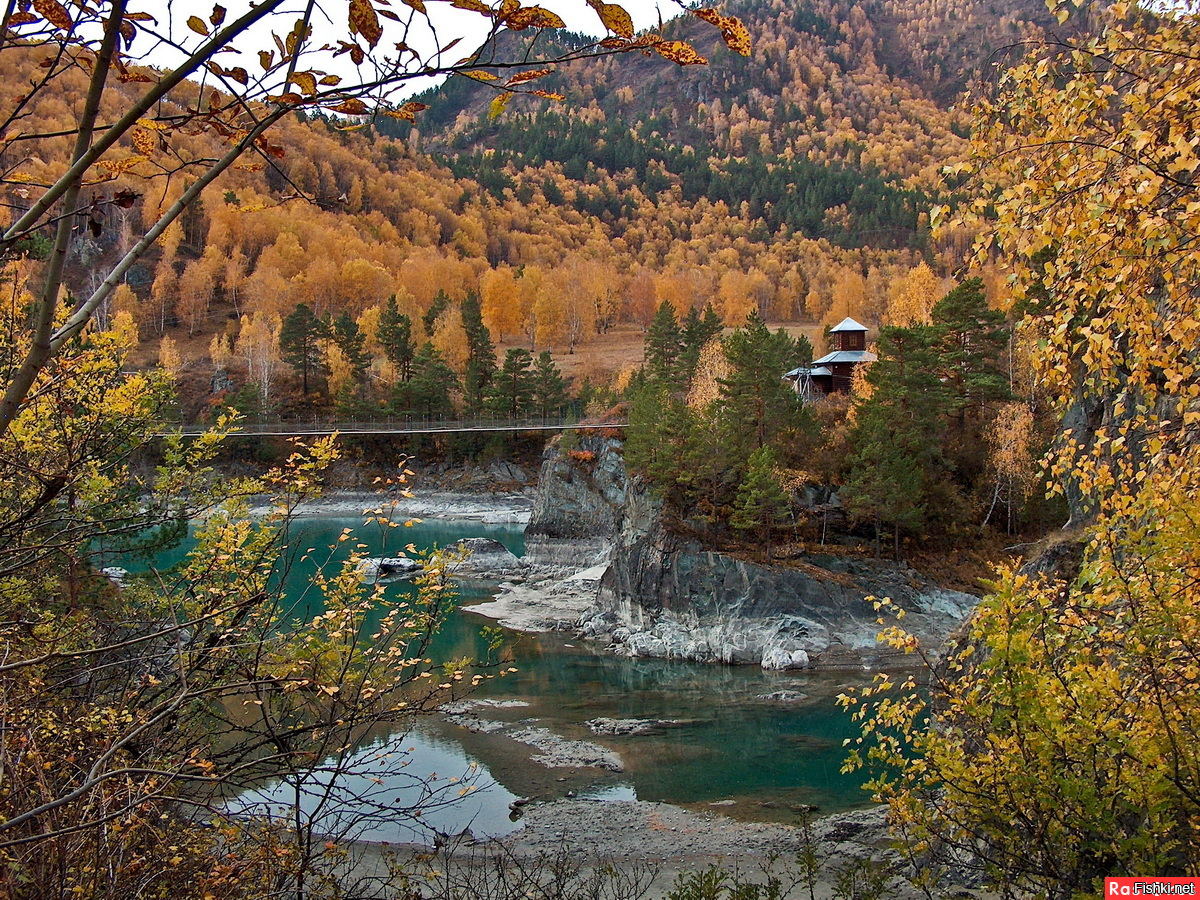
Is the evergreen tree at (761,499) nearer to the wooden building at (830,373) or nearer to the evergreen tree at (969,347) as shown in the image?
the evergreen tree at (969,347)

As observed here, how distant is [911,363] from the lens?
95.0 ft

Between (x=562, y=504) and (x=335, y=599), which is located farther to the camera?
(x=562, y=504)

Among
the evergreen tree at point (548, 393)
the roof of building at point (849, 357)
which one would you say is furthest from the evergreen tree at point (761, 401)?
the evergreen tree at point (548, 393)

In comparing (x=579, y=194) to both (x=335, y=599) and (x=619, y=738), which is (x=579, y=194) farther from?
(x=335, y=599)

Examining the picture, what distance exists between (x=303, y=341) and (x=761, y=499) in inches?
1927

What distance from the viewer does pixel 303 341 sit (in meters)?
65.3

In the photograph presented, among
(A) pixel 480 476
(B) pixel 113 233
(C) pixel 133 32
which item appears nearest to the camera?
(C) pixel 133 32

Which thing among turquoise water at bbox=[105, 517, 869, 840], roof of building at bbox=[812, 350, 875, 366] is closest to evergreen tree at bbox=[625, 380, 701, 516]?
turquoise water at bbox=[105, 517, 869, 840]

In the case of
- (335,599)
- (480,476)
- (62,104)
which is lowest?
(480,476)

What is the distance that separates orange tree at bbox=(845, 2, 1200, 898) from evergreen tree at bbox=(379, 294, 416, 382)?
62.8 metres

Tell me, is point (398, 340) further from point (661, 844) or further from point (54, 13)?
point (54, 13)

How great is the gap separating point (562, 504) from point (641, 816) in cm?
2832

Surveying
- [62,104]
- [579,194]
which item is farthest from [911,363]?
[579,194]

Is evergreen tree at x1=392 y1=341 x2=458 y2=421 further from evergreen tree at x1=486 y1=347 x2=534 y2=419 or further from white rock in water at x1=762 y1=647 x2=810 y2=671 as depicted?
white rock in water at x1=762 y1=647 x2=810 y2=671
